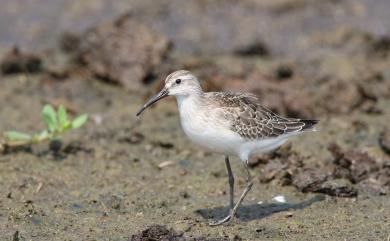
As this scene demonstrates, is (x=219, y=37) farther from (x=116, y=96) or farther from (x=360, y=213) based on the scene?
(x=360, y=213)

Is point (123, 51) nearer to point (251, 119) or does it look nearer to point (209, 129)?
point (251, 119)

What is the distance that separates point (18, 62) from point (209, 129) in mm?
5131

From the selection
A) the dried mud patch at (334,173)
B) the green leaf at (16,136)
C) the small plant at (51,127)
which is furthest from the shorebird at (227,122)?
the green leaf at (16,136)

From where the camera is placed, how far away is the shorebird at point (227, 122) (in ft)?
24.7

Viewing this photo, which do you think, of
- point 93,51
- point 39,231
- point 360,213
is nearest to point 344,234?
point 360,213

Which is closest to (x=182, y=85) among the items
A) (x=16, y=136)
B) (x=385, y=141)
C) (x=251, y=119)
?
(x=251, y=119)

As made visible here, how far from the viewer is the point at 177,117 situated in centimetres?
1070

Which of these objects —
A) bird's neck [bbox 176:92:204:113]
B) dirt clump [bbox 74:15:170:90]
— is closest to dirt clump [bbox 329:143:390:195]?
bird's neck [bbox 176:92:204:113]

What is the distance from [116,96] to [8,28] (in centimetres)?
330

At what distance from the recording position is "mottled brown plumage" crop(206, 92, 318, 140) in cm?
772

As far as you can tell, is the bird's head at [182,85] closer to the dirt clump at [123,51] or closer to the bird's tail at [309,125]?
the bird's tail at [309,125]

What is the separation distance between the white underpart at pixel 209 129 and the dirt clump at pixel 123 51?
13.1 ft

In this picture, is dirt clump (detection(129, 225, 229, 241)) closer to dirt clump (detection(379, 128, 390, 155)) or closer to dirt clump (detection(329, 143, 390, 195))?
dirt clump (detection(329, 143, 390, 195))

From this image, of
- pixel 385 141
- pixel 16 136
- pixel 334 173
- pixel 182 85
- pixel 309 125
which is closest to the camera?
pixel 182 85
